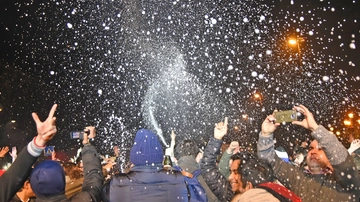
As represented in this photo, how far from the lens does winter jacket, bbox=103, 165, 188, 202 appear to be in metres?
3.02

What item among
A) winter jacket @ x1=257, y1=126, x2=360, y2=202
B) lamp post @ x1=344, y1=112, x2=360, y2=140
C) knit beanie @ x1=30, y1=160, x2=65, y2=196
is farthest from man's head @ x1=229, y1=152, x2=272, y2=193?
lamp post @ x1=344, y1=112, x2=360, y2=140

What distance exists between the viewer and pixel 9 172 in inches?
104

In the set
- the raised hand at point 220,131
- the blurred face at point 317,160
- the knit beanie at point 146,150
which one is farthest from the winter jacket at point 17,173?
the blurred face at point 317,160

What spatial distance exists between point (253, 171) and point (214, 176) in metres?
0.62

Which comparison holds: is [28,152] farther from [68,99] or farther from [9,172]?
[68,99]

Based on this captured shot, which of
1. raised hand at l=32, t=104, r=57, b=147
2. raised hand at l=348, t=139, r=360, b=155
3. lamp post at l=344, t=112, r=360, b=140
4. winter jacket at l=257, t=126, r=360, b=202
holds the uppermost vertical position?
raised hand at l=32, t=104, r=57, b=147

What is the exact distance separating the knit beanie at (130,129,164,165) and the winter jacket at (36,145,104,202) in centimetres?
34

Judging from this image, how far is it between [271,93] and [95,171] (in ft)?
132

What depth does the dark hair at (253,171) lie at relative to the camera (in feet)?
10.1

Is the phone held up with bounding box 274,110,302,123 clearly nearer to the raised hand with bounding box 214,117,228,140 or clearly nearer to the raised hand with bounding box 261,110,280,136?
the raised hand with bounding box 261,110,280,136

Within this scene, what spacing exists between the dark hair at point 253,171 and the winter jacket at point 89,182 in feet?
4.15

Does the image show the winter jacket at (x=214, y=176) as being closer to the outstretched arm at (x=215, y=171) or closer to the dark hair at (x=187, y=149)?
the outstretched arm at (x=215, y=171)

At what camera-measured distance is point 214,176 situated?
3.65 metres

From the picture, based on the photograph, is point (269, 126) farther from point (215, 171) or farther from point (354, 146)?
point (354, 146)
